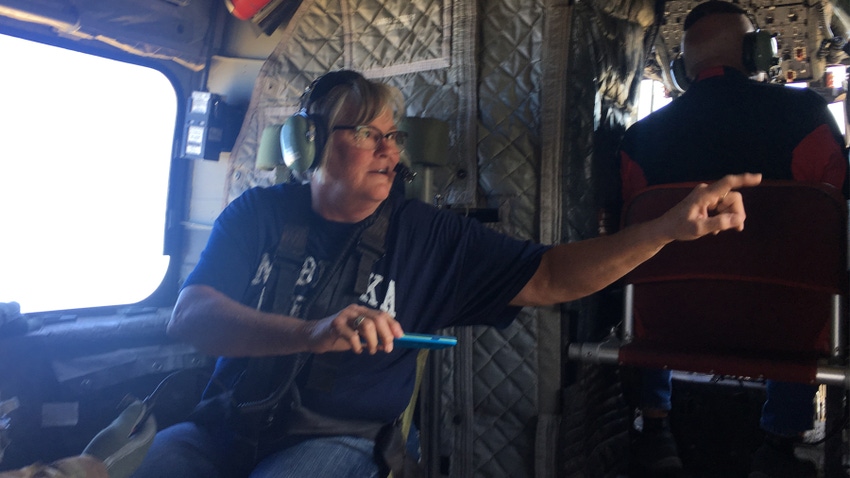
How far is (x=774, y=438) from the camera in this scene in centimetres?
242

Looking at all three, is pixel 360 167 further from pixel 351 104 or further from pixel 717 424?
pixel 717 424

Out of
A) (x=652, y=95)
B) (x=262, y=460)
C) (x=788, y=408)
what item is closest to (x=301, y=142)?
(x=262, y=460)

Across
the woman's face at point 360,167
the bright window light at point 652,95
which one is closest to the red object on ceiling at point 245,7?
the woman's face at point 360,167

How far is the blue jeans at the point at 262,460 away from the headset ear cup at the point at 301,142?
80cm

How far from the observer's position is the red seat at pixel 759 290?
1.87 meters

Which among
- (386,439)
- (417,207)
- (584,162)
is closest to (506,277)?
(417,207)

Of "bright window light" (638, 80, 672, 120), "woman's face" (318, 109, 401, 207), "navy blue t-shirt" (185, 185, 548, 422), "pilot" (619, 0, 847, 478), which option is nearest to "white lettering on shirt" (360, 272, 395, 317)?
"navy blue t-shirt" (185, 185, 548, 422)

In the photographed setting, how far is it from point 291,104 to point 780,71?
8.46 ft

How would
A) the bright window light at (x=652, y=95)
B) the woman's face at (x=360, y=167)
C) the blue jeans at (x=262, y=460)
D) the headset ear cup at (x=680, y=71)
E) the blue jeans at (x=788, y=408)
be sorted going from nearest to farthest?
the blue jeans at (x=262, y=460), the woman's face at (x=360, y=167), the blue jeans at (x=788, y=408), the headset ear cup at (x=680, y=71), the bright window light at (x=652, y=95)

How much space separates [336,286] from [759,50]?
6.13 feet

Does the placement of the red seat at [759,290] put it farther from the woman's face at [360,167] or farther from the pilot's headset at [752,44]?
the woman's face at [360,167]

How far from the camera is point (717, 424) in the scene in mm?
2986

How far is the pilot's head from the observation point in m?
2.39

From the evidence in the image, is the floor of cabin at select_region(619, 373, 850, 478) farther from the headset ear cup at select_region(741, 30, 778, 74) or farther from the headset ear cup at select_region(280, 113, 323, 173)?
the headset ear cup at select_region(280, 113, 323, 173)
